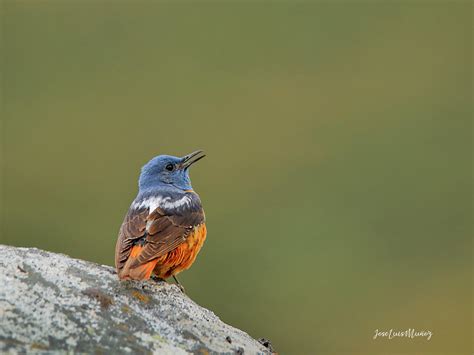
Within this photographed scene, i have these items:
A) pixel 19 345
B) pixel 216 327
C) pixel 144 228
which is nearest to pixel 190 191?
pixel 144 228

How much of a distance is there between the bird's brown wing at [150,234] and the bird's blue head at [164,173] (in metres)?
0.87

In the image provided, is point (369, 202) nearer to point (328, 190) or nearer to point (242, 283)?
point (328, 190)

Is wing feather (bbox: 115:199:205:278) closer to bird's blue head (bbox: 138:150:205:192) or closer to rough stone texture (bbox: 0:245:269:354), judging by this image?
rough stone texture (bbox: 0:245:269:354)

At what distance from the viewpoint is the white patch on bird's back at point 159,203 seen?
9.51m

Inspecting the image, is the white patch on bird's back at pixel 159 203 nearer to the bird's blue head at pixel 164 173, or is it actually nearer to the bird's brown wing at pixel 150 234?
the bird's brown wing at pixel 150 234

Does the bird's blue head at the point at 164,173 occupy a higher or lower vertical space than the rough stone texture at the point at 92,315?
higher

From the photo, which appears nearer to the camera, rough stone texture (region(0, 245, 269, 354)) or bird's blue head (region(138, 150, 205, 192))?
rough stone texture (region(0, 245, 269, 354))

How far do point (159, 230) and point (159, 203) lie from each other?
0.56 meters

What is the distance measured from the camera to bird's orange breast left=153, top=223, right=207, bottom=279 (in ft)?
30.0

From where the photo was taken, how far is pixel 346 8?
133ft

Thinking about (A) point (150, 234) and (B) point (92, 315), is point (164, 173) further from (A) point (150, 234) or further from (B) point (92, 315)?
(B) point (92, 315)

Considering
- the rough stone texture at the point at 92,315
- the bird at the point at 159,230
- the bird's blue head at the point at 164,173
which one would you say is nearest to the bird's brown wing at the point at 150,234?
the bird at the point at 159,230

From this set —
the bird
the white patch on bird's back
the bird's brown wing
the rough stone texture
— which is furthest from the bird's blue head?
the rough stone texture

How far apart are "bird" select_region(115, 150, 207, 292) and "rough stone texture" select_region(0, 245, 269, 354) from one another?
1.77 ft
